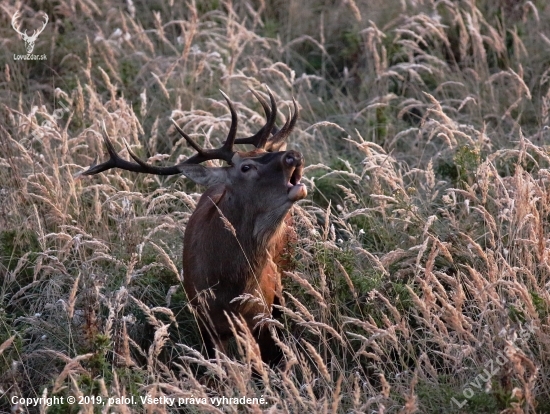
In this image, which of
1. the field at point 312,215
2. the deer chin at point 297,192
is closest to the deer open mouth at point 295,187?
the deer chin at point 297,192

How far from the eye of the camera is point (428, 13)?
31.3ft

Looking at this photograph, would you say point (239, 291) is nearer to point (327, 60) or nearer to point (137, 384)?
point (137, 384)

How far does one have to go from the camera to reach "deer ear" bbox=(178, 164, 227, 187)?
235 inches

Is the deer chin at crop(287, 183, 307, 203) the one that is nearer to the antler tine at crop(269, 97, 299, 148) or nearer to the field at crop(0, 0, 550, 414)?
the field at crop(0, 0, 550, 414)

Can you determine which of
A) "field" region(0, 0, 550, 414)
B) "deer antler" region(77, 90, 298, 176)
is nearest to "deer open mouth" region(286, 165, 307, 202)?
"field" region(0, 0, 550, 414)

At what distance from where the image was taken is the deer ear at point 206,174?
5969 mm

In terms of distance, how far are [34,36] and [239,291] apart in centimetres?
423

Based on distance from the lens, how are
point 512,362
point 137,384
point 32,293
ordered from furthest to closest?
point 32,293 < point 137,384 < point 512,362

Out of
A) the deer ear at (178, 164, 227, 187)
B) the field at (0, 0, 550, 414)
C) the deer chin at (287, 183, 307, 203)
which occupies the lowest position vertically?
the field at (0, 0, 550, 414)

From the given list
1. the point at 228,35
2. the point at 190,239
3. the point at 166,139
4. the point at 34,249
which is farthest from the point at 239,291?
the point at 228,35

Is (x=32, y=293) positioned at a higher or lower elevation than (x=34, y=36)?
lower

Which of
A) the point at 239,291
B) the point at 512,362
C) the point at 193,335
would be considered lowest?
the point at 193,335

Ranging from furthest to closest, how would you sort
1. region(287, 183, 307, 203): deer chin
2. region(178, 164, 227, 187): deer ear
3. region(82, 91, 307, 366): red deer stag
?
region(178, 164, 227, 187): deer ear → region(82, 91, 307, 366): red deer stag → region(287, 183, 307, 203): deer chin

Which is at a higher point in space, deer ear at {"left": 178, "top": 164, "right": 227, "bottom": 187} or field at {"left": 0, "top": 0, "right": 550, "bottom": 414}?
deer ear at {"left": 178, "top": 164, "right": 227, "bottom": 187}
